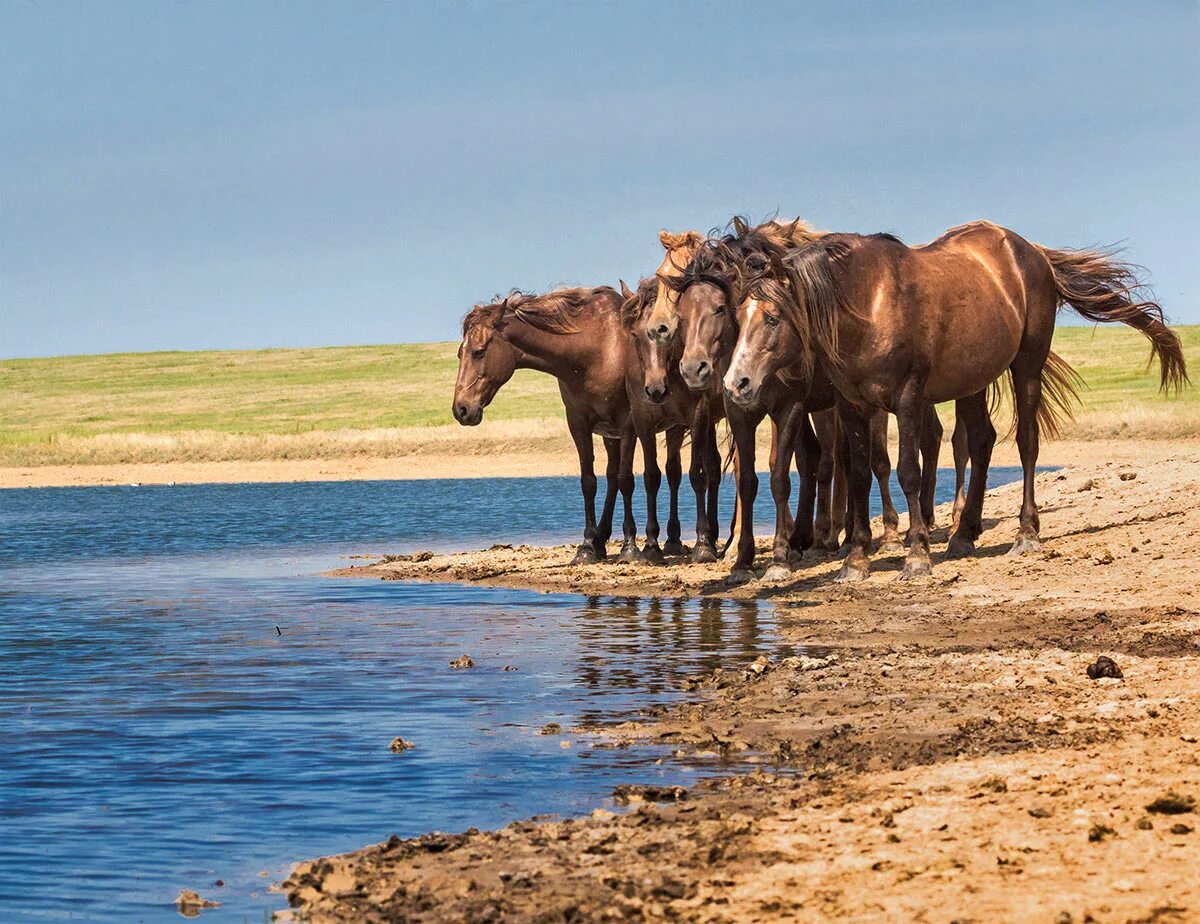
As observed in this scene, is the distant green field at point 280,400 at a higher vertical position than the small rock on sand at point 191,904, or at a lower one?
higher

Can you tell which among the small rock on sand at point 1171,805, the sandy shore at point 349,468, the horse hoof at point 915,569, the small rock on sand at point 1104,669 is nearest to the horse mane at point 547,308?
the horse hoof at point 915,569

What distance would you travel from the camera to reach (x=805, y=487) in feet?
51.1

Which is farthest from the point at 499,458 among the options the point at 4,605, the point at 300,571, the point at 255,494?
the point at 4,605

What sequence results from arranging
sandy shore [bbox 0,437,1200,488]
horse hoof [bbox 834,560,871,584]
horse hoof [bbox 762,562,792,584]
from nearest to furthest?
horse hoof [bbox 834,560,871,584]
horse hoof [bbox 762,562,792,584]
sandy shore [bbox 0,437,1200,488]

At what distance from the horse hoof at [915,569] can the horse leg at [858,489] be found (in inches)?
13.7

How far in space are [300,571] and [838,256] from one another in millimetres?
8413

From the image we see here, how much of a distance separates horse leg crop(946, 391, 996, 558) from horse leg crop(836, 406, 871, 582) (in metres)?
1.33

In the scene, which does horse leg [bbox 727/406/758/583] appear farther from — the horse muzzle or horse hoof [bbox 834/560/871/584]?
the horse muzzle

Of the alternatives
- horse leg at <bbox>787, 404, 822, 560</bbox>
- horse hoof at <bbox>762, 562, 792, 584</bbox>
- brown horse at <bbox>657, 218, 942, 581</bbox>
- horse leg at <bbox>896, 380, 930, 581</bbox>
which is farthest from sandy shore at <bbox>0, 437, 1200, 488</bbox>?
horse leg at <bbox>896, 380, 930, 581</bbox>

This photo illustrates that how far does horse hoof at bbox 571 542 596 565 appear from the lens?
17.1 m

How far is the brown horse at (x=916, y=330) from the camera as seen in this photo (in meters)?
13.0

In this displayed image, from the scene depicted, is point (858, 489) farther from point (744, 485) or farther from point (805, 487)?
point (805, 487)

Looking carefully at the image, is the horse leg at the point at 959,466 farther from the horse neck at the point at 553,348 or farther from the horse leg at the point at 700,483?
the horse neck at the point at 553,348

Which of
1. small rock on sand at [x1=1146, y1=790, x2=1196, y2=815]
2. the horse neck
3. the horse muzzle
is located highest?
the horse neck
